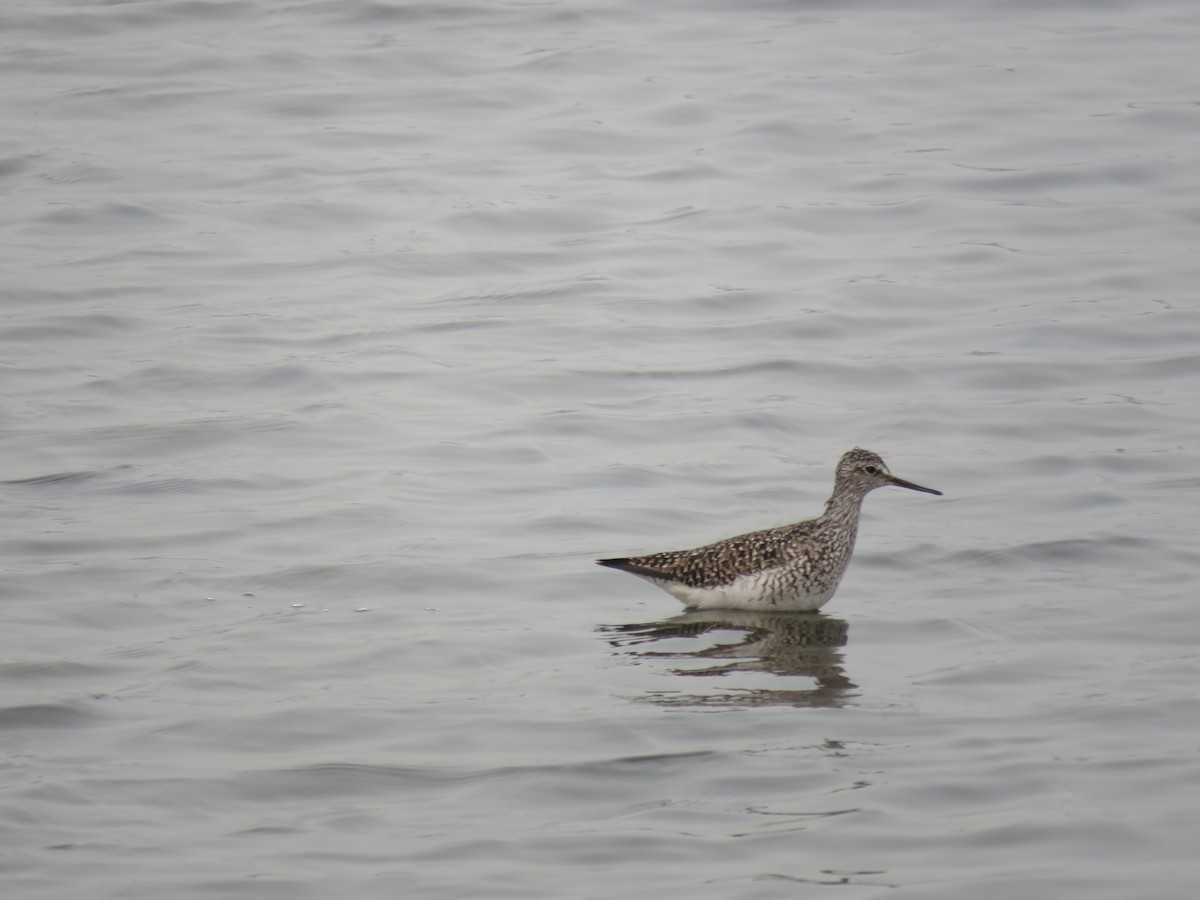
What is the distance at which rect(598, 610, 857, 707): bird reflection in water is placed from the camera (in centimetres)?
905

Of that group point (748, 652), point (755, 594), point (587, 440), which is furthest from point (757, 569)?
point (587, 440)

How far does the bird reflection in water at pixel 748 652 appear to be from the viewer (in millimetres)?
9055

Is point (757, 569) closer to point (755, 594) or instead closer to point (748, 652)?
point (755, 594)

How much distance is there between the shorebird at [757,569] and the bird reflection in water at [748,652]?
0.12 meters

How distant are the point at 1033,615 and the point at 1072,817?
2.57 meters

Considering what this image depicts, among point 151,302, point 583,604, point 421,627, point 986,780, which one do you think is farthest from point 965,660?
point 151,302

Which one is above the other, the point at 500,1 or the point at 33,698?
the point at 500,1

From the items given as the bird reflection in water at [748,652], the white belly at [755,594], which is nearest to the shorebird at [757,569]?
the white belly at [755,594]

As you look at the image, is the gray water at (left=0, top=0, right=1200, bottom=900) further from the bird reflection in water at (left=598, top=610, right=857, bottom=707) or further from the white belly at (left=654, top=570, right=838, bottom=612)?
the white belly at (left=654, top=570, right=838, bottom=612)

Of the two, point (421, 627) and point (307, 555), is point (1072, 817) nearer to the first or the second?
point (421, 627)

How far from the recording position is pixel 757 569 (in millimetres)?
10477

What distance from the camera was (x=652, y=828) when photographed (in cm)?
761

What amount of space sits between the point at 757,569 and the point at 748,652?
700 mm

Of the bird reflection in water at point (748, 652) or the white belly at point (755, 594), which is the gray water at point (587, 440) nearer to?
the bird reflection in water at point (748, 652)
